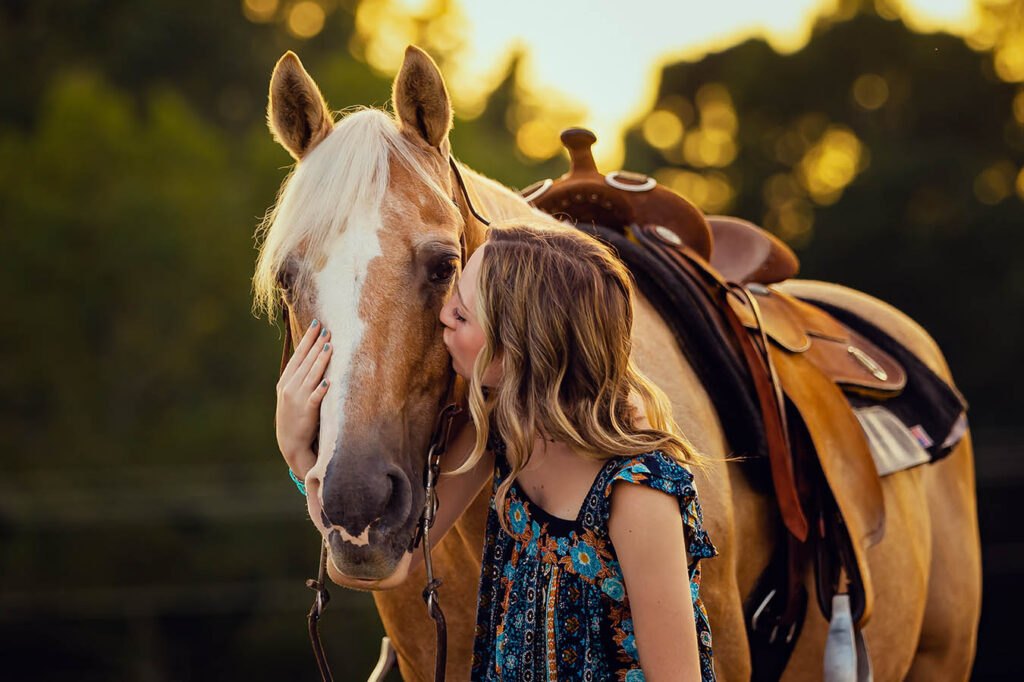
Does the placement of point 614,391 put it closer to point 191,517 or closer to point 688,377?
point 688,377

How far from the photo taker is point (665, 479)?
1523mm

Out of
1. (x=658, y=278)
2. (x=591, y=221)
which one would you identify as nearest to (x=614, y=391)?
(x=658, y=278)

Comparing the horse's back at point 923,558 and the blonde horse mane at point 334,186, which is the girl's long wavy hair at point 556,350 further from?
the horse's back at point 923,558

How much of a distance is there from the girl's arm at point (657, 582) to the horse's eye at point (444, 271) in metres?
0.51

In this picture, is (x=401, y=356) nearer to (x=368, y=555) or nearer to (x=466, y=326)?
(x=466, y=326)

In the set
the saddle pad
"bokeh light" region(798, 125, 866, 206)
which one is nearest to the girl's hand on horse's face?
→ the saddle pad

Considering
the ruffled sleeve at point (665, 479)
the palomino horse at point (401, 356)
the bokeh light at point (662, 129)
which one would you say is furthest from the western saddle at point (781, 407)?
the bokeh light at point (662, 129)

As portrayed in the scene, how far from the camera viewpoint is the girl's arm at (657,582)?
1.48m

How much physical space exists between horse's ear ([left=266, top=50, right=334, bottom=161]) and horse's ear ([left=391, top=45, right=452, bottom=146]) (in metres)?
0.15

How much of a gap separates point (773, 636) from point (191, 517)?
14.1 metres

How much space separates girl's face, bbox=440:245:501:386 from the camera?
1.68 m

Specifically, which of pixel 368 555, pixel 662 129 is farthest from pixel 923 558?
pixel 662 129

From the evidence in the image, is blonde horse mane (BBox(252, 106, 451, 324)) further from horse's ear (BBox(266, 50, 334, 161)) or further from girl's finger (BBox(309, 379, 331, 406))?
girl's finger (BBox(309, 379, 331, 406))

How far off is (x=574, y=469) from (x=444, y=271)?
1.40 ft
